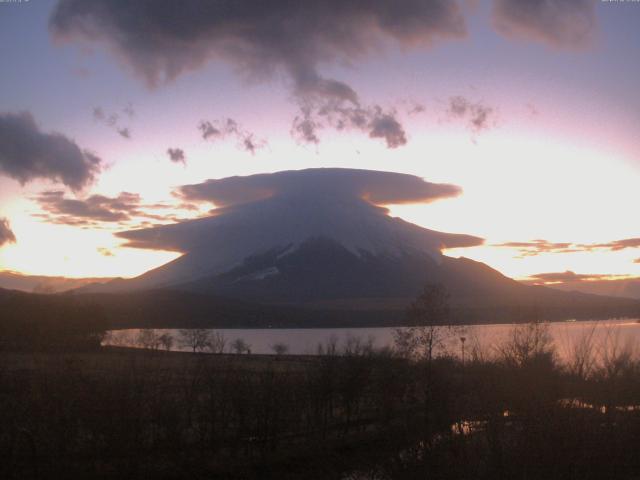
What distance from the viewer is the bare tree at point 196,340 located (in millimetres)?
72875

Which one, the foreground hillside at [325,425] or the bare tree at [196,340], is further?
the bare tree at [196,340]

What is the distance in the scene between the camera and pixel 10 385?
71.8 feet

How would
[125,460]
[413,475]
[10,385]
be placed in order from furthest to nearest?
[10,385], [125,460], [413,475]

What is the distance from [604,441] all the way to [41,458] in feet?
40.1

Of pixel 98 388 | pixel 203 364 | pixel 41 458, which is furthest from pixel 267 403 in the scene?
pixel 41 458

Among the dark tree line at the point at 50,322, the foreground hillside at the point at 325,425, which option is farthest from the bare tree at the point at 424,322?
the dark tree line at the point at 50,322

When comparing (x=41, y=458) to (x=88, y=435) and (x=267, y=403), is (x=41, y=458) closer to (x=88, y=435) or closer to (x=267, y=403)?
(x=88, y=435)

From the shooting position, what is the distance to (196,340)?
7750cm

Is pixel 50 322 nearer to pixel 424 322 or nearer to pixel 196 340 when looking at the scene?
pixel 196 340

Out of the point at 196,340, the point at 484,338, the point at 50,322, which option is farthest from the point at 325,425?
the point at 196,340

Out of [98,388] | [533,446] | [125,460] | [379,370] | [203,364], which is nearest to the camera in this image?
[533,446]

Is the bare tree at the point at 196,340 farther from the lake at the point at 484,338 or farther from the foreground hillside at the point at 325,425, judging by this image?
the foreground hillside at the point at 325,425

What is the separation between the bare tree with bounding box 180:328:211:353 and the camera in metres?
72.9

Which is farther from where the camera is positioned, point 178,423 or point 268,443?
point 268,443
